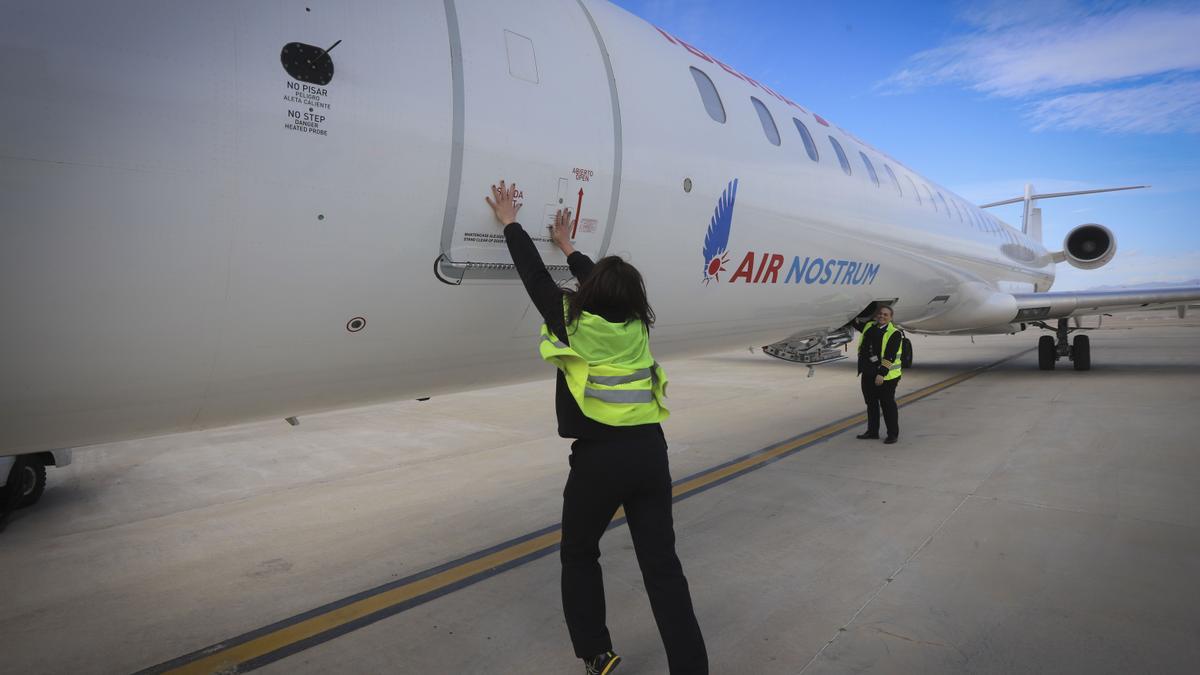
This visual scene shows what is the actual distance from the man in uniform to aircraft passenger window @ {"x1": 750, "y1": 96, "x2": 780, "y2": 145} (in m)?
3.13

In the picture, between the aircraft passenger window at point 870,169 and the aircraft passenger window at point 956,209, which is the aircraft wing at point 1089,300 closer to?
the aircraft passenger window at point 956,209

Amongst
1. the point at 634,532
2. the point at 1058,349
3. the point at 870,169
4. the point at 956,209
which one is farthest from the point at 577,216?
the point at 1058,349

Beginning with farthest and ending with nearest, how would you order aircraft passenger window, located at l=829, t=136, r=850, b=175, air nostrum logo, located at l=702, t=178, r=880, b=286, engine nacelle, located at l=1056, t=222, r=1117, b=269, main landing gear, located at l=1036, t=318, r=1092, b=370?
1. engine nacelle, located at l=1056, t=222, r=1117, b=269
2. main landing gear, located at l=1036, t=318, r=1092, b=370
3. aircraft passenger window, located at l=829, t=136, r=850, b=175
4. air nostrum logo, located at l=702, t=178, r=880, b=286

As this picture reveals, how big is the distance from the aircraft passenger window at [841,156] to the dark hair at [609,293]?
3.82 meters

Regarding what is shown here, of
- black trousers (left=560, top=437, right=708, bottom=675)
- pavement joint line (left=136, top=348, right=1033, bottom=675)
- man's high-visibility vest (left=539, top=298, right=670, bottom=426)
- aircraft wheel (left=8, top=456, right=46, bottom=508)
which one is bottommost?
pavement joint line (left=136, top=348, right=1033, bottom=675)

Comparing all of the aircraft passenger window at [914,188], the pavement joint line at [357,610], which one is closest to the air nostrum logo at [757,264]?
the pavement joint line at [357,610]

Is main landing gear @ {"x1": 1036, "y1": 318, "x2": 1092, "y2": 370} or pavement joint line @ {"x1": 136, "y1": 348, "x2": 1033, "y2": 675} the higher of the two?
main landing gear @ {"x1": 1036, "y1": 318, "x2": 1092, "y2": 370}

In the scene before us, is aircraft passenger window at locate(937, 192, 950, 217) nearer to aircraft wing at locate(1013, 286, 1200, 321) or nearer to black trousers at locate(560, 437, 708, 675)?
aircraft wing at locate(1013, 286, 1200, 321)

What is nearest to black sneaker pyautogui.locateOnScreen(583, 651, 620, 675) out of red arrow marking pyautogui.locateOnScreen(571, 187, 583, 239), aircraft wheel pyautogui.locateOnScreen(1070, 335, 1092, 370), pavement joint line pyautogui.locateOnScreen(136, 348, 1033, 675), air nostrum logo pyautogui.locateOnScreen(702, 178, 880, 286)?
pavement joint line pyautogui.locateOnScreen(136, 348, 1033, 675)

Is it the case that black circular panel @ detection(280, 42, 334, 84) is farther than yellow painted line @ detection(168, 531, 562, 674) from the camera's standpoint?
No

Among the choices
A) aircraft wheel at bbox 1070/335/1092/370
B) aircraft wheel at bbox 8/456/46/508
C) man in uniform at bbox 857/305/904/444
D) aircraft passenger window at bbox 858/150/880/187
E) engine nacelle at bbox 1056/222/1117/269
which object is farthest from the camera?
engine nacelle at bbox 1056/222/1117/269

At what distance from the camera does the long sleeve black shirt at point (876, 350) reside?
7.21m

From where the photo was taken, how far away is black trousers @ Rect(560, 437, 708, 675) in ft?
8.27

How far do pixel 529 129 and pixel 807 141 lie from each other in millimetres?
3124
